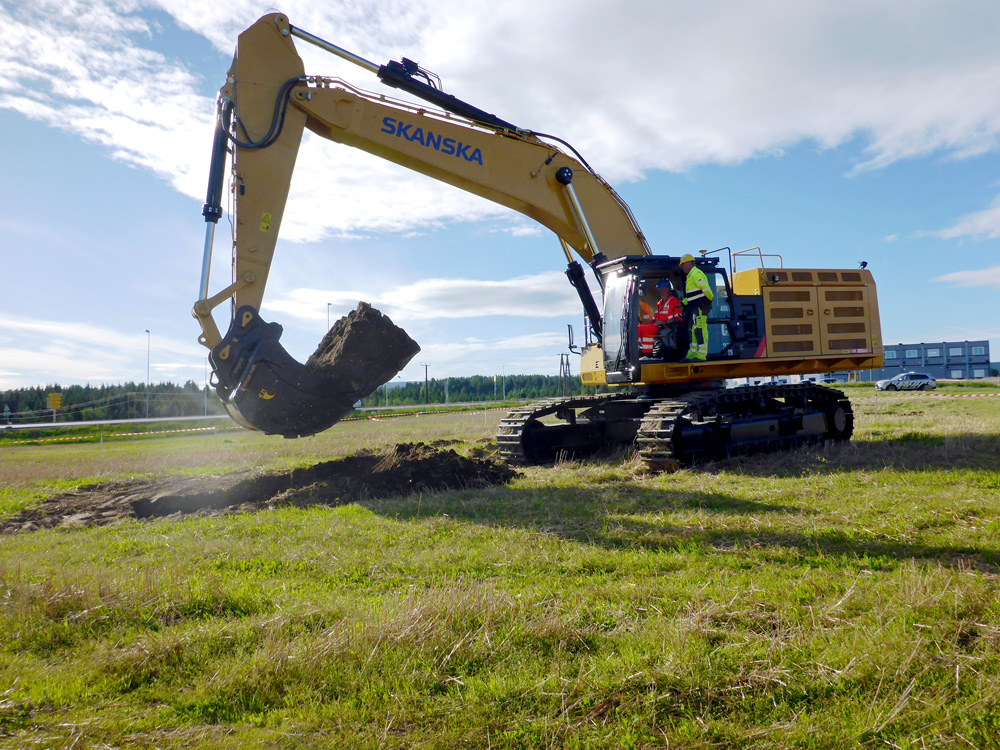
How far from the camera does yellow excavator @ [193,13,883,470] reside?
8688 millimetres

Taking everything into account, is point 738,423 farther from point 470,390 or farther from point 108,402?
point 470,390

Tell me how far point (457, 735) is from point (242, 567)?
328 cm

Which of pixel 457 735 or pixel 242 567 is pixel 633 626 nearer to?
pixel 457 735

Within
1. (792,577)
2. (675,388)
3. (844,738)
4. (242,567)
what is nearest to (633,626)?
(844,738)

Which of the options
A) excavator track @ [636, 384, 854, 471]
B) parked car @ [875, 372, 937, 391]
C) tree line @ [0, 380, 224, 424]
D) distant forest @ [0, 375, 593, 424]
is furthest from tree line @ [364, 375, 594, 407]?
excavator track @ [636, 384, 854, 471]

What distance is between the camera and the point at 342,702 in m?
3.03

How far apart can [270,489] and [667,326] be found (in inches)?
255

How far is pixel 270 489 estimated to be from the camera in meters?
9.30

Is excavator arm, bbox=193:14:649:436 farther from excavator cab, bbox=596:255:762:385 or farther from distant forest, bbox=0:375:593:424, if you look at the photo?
distant forest, bbox=0:375:593:424

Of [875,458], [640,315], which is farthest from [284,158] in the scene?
[875,458]

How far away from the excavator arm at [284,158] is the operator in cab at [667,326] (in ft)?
9.01

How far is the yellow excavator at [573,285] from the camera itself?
8688 mm

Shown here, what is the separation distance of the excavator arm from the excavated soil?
994 mm

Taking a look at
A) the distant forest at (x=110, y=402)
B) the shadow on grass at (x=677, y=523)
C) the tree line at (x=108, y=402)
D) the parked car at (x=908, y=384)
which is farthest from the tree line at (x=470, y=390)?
the shadow on grass at (x=677, y=523)
